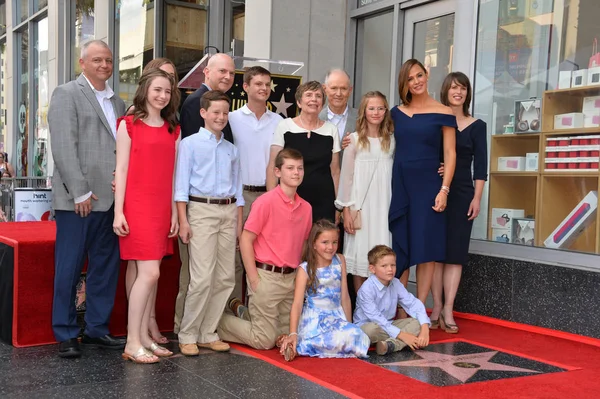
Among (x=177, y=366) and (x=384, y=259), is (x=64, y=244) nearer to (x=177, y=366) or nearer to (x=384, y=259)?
(x=177, y=366)

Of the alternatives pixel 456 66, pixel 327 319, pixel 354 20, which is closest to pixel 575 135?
pixel 456 66

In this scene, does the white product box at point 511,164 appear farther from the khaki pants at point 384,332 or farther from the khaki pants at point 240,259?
the khaki pants at point 240,259

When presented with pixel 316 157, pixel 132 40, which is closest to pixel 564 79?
pixel 316 157

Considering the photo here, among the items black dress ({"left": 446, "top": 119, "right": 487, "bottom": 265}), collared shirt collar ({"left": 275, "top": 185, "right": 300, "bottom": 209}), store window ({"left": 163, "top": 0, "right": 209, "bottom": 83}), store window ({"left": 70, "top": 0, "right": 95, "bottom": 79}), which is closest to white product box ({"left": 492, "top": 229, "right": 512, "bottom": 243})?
black dress ({"left": 446, "top": 119, "right": 487, "bottom": 265})

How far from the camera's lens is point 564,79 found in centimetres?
604

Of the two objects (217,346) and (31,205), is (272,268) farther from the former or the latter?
(31,205)

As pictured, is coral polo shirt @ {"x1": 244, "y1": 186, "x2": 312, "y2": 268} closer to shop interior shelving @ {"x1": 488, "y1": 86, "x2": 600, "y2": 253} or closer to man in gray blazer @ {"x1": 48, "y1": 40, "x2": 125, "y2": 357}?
man in gray blazer @ {"x1": 48, "y1": 40, "x2": 125, "y2": 357}

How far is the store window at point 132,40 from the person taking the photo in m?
12.0

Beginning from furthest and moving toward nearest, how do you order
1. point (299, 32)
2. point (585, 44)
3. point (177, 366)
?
point (299, 32)
point (585, 44)
point (177, 366)

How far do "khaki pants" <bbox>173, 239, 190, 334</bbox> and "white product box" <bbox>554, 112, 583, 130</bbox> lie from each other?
318 cm

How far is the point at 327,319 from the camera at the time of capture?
4840mm

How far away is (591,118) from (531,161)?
25.5 inches

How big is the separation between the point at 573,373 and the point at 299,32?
514cm

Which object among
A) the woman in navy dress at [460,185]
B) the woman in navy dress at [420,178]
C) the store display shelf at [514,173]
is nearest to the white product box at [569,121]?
the store display shelf at [514,173]
